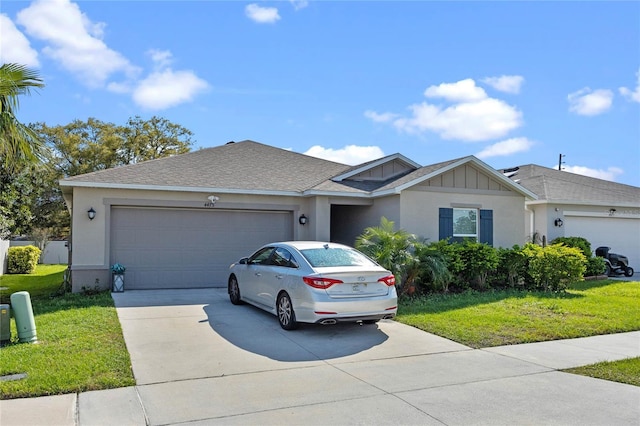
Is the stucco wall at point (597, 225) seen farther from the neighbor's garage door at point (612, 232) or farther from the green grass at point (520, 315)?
the green grass at point (520, 315)

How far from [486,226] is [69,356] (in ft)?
39.0

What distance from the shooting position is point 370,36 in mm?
12359

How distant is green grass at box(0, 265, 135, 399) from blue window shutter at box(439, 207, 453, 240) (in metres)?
9.07

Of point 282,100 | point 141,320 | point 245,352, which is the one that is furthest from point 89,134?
point 245,352

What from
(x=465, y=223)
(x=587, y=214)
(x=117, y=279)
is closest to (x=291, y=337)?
(x=117, y=279)

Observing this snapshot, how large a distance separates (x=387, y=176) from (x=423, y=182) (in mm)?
2630

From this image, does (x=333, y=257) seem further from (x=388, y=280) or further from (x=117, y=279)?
(x=117, y=279)

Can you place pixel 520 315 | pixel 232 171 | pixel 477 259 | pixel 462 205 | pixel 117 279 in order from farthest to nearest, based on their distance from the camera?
1. pixel 232 171
2. pixel 462 205
3. pixel 477 259
4. pixel 117 279
5. pixel 520 315

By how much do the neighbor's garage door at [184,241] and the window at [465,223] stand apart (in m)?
4.99

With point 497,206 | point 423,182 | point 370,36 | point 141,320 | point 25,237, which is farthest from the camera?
point 25,237

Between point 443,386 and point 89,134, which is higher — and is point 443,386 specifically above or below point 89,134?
below

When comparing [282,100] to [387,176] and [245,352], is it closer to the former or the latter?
[387,176]

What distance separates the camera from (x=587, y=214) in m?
17.9

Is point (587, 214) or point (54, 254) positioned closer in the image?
point (587, 214)
